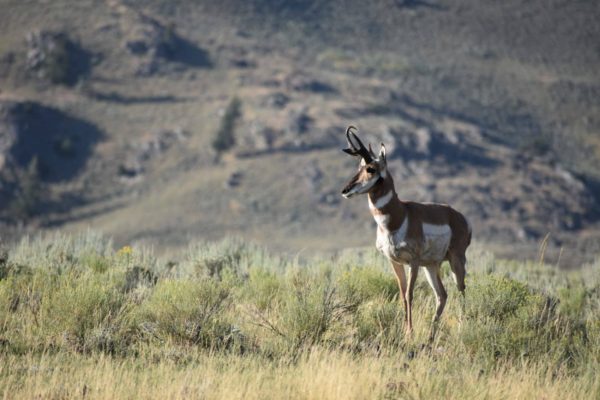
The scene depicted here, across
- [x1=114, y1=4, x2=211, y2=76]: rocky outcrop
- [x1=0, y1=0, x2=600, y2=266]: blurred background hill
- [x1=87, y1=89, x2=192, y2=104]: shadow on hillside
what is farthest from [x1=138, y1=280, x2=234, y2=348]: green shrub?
[x1=114, y1=4, x2=211, y2=76]: rocky outcrop

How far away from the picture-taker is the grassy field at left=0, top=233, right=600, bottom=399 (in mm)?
6410

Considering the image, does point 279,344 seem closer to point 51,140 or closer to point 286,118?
point 286,118

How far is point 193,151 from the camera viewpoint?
78.6 meters

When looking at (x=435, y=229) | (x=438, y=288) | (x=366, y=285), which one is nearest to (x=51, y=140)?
(x=366, y=285)

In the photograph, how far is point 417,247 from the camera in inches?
321

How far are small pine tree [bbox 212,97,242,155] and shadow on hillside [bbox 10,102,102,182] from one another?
44.9 feet

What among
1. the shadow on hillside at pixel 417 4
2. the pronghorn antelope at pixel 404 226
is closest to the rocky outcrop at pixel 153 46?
the shadow on hillside at pixel 417 4

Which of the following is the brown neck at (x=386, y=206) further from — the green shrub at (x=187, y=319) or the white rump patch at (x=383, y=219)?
the green shrub at (x=187, y=319)

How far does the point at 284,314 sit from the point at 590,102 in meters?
102

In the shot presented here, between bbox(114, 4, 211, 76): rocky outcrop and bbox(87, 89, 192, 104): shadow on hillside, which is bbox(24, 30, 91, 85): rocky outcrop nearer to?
bbox(87, 89, 192, 104): shadow on hillside

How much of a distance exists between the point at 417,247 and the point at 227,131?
232ft

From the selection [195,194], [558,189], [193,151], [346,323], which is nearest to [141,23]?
[193,151]

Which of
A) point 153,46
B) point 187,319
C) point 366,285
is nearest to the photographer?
point 187,319

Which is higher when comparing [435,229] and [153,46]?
[435,229]
